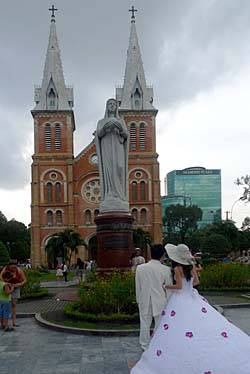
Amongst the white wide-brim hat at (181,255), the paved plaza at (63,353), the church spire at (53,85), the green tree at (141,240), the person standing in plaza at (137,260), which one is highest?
the church spire at (53,85)

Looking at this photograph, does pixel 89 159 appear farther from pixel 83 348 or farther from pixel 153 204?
pixel 83 348

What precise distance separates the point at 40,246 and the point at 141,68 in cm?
2612

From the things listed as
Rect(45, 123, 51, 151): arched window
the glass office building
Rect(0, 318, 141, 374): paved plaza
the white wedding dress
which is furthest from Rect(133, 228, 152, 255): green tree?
the glass office building

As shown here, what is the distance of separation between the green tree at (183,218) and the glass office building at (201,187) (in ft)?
131

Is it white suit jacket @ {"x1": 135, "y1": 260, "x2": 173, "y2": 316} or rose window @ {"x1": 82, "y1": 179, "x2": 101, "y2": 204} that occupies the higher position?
rose window @ {"x1": 82, "y1": 179, "x2": 101, "y2": 204}

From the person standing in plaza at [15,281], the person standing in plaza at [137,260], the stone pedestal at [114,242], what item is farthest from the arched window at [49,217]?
the person standing in plaza at [15,281]

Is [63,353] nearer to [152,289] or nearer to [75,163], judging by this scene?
[152,289]

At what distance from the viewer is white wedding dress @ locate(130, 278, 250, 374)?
16.4 feet

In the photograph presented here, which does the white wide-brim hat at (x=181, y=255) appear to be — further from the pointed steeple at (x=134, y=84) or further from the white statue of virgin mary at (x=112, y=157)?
the pointed steeple at (x=134, y=84)

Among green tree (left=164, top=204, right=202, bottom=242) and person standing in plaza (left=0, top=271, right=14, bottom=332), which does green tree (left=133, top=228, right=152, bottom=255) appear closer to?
green tree (left=164, top=204, right=202, bottom=242)

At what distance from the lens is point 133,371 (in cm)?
555

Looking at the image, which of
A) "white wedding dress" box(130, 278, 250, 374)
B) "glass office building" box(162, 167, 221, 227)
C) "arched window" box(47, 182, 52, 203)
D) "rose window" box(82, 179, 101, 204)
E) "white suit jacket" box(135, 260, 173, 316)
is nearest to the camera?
"white wedding dress" box(130, 278, 250, 374)

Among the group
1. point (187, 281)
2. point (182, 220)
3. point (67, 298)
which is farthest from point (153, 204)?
point (187, 281)

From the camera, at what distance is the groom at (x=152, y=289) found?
6.42 m
